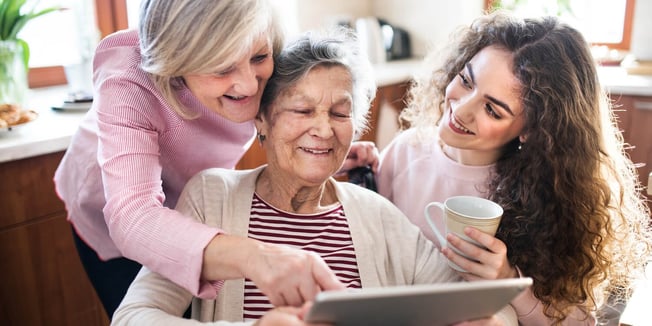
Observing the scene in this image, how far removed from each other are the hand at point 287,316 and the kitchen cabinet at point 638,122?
2.51 metres

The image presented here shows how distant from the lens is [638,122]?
293 cm

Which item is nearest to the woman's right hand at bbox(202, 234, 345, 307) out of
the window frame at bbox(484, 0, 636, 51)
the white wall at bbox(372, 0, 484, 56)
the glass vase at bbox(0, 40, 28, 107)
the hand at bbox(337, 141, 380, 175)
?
the hand at bbox(337, 141, 380, 175)

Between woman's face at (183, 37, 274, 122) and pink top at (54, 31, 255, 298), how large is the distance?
103mm

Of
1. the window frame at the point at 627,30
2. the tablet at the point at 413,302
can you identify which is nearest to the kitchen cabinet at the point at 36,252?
the tablet at the point at 413,302

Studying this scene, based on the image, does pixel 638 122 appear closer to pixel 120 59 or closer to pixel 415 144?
pixel 415 144

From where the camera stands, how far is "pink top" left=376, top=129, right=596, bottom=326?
1569 millimetres

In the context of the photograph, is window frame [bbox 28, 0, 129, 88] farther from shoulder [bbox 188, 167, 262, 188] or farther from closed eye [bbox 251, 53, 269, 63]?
closed eye [bbox 251, 53, 269, 63]

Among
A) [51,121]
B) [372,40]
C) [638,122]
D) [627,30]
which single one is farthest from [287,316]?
[627,30]

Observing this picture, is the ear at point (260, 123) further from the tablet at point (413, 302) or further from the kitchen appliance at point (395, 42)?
the kitchen appliance at point (395, 42)

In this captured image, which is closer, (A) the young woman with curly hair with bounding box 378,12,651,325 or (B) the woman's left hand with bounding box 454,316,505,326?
(B) the woman's left hand with bounding box 454,316,505,326

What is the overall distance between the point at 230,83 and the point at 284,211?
361 mm

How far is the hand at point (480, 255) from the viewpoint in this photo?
1136 mm

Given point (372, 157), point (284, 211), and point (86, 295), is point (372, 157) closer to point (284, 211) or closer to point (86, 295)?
point (284, 211)

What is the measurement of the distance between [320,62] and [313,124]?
5.6 inches
